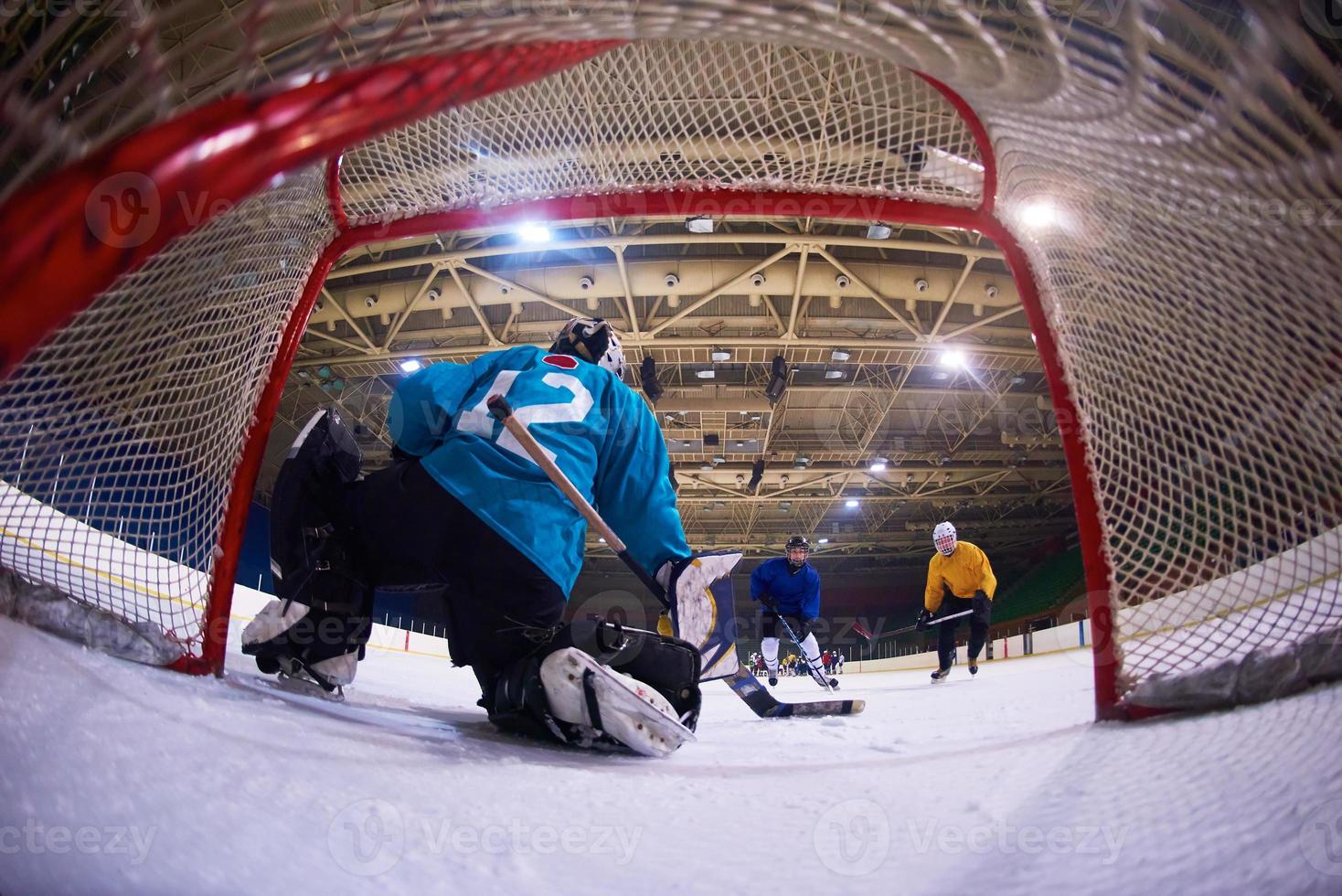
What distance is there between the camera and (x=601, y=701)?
1089mm

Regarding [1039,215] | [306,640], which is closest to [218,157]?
[306,640]

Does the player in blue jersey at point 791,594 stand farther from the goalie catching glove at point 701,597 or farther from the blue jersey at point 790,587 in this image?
the goalie catching glove at point 701,597

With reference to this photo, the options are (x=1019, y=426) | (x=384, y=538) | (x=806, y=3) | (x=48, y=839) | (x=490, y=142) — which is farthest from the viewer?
(x=1019, y=426)

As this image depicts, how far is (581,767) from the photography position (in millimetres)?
994

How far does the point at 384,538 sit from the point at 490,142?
3.89ft

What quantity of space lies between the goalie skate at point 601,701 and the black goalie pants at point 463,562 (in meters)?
0.17

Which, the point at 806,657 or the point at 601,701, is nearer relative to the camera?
the point at 601,701

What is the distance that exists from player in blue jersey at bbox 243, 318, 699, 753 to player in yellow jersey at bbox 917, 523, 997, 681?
14.9 feet

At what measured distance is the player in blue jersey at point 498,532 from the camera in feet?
4.05

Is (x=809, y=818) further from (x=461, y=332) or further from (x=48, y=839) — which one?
(x=461, y=332)

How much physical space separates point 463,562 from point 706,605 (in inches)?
22.2

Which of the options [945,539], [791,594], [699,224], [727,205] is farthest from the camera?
[699,224]

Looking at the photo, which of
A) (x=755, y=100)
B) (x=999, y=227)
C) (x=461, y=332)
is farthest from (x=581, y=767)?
(x=461, y=332)

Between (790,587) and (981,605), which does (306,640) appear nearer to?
(790,587)
